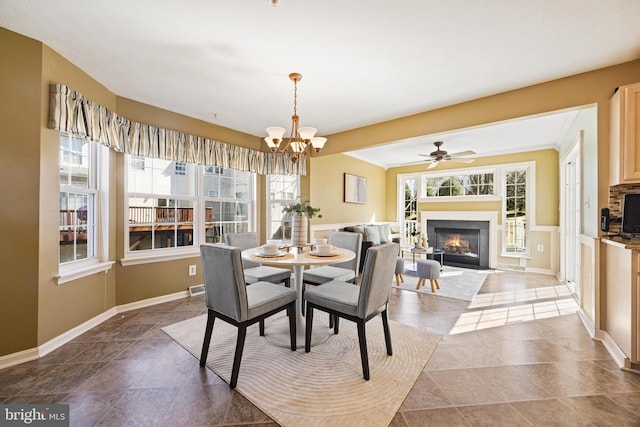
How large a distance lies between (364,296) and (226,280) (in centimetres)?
96

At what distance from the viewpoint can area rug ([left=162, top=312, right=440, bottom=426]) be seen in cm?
148

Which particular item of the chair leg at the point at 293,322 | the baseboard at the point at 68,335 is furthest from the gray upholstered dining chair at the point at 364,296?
the baseboard at the point at 68,335

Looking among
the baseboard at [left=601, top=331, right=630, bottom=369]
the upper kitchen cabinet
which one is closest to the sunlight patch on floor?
the baseboard at [left=601, top=331, right=630, bottom=369]

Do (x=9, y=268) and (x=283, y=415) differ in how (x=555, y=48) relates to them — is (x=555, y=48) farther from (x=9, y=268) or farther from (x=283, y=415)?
(x=9, y=268)

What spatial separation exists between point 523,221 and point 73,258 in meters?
7.14

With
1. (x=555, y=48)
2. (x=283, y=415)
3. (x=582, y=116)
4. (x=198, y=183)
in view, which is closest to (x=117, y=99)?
(x=198, y=183)

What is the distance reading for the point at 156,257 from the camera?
3203mm

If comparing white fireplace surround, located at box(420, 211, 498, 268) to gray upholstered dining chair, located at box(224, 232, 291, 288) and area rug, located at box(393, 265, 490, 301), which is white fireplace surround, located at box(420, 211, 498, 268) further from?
gray upholstered dining chair, located at box(224, 232, 291, 288)

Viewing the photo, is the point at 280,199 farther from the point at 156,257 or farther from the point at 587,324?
the point at 587,324

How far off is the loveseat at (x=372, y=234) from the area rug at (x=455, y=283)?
79 centimetres

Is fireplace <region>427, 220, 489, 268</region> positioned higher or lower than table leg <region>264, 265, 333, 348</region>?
higher

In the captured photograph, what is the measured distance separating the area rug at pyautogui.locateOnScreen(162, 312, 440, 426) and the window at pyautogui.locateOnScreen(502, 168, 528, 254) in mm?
4089

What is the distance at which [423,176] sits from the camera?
632 cm

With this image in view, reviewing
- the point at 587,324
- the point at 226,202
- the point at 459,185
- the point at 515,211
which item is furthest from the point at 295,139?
the point at 515,211
